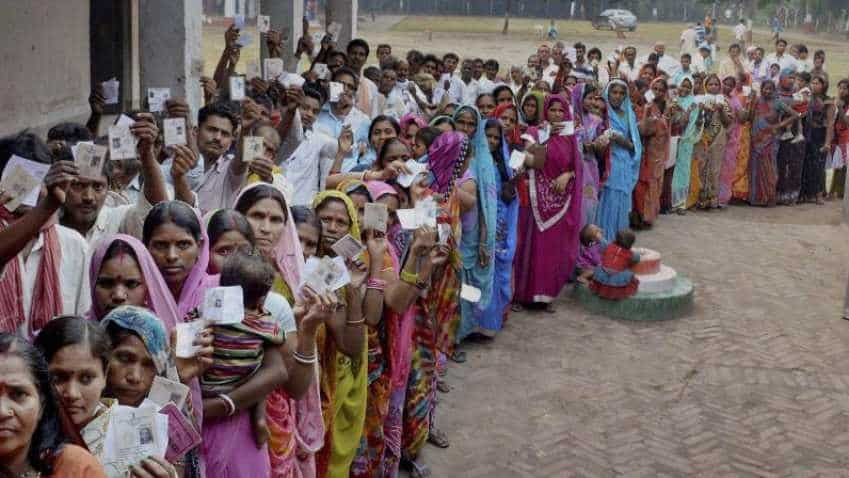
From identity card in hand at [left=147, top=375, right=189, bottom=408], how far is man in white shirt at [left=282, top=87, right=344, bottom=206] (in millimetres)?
3836

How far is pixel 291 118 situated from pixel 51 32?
5.12m

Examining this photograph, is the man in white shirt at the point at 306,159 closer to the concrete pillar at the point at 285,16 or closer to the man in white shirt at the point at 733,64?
the concrete pillar at the point at 285,16

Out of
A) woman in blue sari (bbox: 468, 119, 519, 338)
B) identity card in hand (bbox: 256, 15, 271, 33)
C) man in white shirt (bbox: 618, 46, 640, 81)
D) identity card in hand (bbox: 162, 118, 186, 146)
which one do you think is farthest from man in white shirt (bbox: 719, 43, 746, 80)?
identity card in hand (bbox: 162, 118, 186, 146)

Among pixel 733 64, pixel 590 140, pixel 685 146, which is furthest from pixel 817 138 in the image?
pixel 590 140

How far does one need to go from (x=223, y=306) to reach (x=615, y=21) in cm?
5017

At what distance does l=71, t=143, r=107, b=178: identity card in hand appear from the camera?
3.74m

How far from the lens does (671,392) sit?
724cm

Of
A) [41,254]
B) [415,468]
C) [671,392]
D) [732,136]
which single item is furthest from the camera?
[732,136]

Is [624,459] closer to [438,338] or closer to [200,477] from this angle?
[438,338]

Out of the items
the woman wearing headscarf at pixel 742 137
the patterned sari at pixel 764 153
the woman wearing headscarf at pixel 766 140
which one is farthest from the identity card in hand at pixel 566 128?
the patterned sari at pixel 764 153

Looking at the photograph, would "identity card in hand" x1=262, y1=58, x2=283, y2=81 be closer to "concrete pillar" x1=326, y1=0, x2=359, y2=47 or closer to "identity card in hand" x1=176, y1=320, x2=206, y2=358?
"identity card in hand" x1=176, y1=320, x2=206, y2=358

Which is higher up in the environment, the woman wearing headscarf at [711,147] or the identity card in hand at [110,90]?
the identity card in hand at [110,90]

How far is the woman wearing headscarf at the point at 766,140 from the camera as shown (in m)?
14.3

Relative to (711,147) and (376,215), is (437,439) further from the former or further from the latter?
(711,147)
